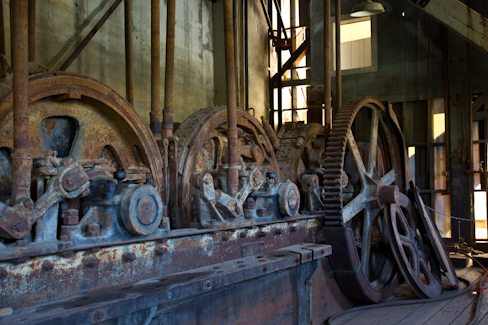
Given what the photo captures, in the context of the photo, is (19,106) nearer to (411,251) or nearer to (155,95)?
(155,95)

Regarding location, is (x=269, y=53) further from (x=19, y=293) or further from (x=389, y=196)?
(x=19, y=293)

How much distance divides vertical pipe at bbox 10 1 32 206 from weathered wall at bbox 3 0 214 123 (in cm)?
390

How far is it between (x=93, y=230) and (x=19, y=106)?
83cm

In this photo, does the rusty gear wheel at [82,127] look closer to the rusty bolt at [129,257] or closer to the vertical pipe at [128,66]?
the rusty bolt at [129,257]

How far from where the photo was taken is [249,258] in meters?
3.62

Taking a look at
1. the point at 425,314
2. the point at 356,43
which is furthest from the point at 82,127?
the point at 356,43

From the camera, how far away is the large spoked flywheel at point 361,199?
4.86m

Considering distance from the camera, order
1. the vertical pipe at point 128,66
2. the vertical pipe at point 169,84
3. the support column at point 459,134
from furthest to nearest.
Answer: the support column at point 459,134 < the vertical pipe at point 128,66 < the vertical pipe at point 169,84

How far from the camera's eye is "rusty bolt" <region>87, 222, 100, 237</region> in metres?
2.81

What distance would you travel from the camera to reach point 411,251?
570 cm

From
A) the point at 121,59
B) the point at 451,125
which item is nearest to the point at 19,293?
the point at 121,59

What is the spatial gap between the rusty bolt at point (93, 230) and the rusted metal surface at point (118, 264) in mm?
115

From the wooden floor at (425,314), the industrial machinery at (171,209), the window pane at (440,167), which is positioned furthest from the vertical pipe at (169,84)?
the window pane at (440,167)

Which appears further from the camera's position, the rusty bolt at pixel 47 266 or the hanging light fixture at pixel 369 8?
the hanging light fixture at pixel 369 8
